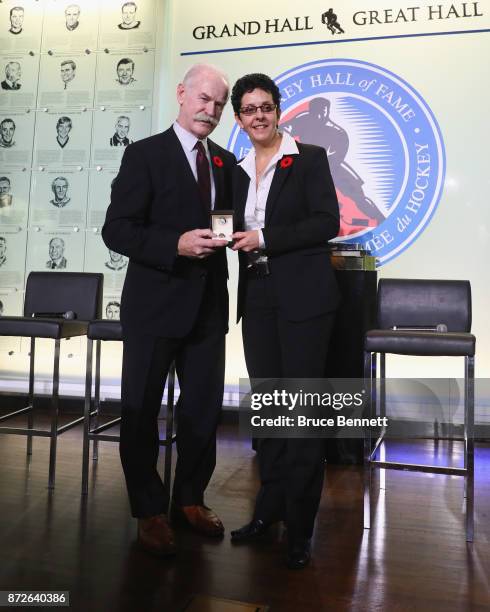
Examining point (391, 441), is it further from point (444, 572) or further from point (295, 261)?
point (295, 261)

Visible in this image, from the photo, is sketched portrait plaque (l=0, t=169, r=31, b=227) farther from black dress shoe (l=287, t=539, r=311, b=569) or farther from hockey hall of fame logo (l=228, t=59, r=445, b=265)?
black dress shoe (l=287, t=539, r=311, b=569)

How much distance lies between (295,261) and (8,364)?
11.4 ft

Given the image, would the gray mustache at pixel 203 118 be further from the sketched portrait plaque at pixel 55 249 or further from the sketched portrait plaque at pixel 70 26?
the sketched portrait plaque at pixel 70 26

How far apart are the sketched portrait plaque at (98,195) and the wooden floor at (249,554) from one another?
2211mm

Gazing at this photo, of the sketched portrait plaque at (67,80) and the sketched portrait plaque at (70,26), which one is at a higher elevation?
the sketched portrait plaque at (70,26)

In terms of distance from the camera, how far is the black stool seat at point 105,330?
2.59 metres

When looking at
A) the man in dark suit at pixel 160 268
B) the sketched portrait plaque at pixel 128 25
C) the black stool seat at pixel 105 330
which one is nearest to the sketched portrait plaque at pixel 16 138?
the sketched portrait plaque at pixel 128 25

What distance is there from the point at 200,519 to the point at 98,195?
307 centimetres

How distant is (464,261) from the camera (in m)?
3.80

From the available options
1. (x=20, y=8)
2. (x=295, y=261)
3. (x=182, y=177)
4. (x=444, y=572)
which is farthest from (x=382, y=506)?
(x=20, y=8)

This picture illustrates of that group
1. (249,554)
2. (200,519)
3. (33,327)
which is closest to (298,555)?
(249,554)

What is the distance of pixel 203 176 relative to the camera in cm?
198

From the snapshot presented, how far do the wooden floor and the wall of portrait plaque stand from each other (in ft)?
7.05

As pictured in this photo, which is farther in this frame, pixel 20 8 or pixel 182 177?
pixel 20 8
